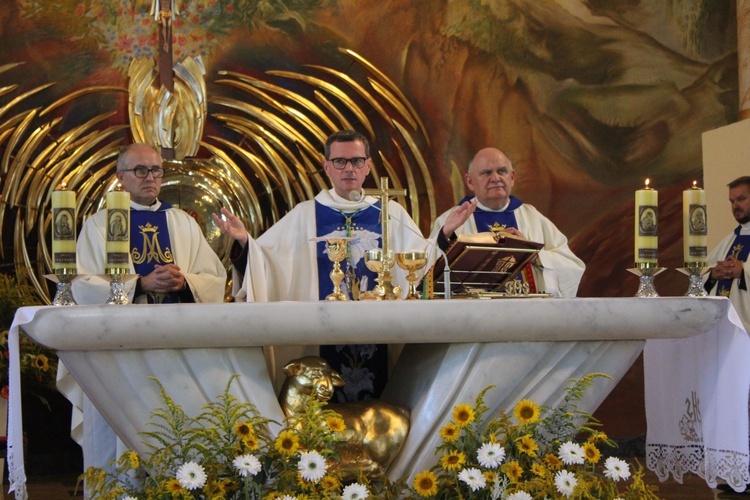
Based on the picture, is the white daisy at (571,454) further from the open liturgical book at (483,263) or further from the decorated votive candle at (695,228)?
the decorated votive candle at (695,228)

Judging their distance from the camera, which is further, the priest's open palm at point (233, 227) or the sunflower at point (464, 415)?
the priest's open palm at point (233, 227)

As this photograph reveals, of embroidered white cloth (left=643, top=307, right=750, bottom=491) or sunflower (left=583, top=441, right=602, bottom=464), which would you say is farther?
embroidered white cloth (left=643, top=307, right=750, bottom=491)

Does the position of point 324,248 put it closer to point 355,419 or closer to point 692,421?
point 355,419

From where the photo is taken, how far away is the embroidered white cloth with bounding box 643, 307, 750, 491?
11.7 ft

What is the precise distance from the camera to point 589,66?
796cm

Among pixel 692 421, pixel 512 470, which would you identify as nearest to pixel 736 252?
pixel 692 421

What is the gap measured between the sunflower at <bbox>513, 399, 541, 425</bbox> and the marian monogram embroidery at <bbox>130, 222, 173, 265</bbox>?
2.57 m

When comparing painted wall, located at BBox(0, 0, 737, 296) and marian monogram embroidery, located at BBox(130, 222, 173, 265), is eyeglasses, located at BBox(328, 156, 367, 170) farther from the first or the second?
painted wall, located at BBox(0, 0, 737, 296)

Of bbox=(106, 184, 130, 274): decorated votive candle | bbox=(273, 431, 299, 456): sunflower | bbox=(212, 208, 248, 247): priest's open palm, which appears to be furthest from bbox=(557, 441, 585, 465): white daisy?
bbox=(106, 184, 130, 274): decorated votive candle

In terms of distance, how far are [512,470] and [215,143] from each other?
4531mm

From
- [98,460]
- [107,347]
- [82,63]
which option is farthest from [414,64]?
[107,347]

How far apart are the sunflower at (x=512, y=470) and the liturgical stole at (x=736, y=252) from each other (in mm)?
3811

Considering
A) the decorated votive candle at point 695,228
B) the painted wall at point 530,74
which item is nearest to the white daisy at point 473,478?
the decorated votive candle at point 695,228

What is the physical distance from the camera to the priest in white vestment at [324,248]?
430cm
